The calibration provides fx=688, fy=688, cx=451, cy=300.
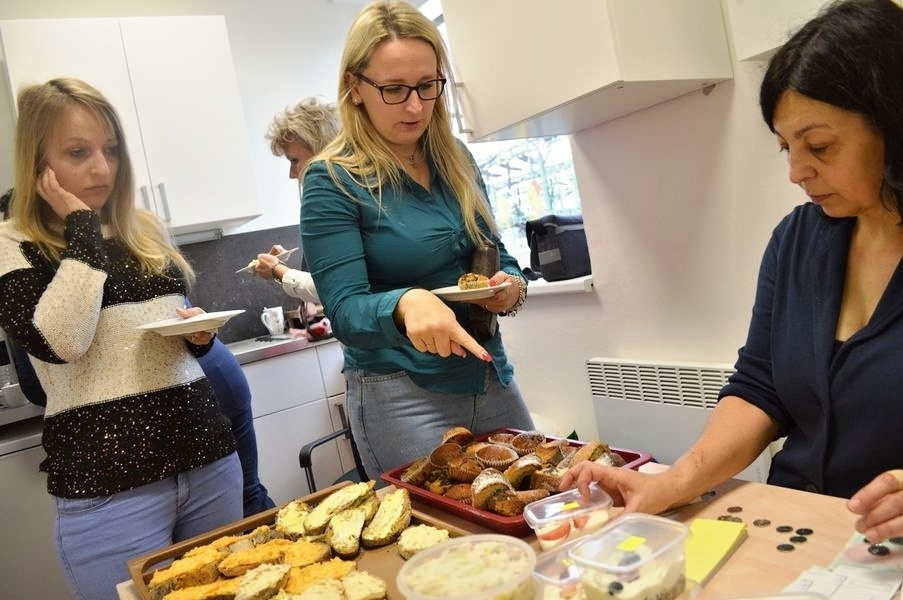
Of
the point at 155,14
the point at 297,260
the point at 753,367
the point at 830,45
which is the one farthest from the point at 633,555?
the point at 155,14

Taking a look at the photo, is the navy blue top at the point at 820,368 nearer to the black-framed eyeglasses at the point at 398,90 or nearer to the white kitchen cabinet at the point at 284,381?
the black-framed eyeglasses at the point at 398,90

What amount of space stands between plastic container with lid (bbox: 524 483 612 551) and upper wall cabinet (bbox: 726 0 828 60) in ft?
3.94

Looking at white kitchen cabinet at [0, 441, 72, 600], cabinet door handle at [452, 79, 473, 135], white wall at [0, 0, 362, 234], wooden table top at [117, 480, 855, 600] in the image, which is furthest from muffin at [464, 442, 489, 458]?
white wall at [0, 0, 362, 234]

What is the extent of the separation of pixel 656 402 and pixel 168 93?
243cm

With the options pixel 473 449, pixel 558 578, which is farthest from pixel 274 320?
pixel 558 578

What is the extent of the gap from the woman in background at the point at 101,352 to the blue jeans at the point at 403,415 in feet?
1.14

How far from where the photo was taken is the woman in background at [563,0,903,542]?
88cm

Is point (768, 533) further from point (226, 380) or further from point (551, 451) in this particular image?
point (226, 380)

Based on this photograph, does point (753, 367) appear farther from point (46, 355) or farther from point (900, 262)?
point (46, 355)

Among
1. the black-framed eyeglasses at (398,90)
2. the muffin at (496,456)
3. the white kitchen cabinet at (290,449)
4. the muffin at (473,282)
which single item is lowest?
the white kitchen cabinet at (290,449)

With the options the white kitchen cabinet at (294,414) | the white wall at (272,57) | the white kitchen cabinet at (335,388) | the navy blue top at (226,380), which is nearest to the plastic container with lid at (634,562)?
the navy blue top at (226,380)

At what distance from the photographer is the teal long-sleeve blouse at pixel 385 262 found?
3.68 feet

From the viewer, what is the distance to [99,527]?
1.25 metres

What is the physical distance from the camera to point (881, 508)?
2.25 ft
